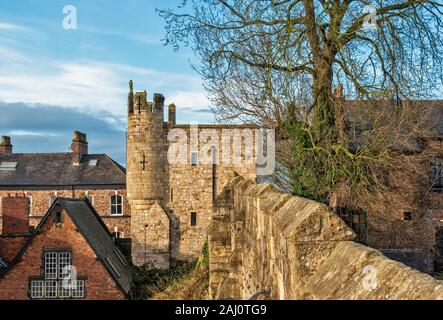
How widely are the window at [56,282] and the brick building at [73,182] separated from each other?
65.5 feet

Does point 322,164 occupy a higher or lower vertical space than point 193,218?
higher

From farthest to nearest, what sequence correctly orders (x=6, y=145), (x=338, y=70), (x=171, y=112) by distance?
(x=6, y=145), (x=171, y=112), (x=338, y=70)

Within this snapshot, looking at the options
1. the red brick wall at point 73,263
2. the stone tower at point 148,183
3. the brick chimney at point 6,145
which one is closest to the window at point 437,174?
the stone tower at point 148,183

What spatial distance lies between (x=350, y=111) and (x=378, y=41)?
3.47 m

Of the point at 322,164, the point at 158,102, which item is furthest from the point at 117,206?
the point at 322,164

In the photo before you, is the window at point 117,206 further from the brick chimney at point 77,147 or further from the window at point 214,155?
the window at point 214,155

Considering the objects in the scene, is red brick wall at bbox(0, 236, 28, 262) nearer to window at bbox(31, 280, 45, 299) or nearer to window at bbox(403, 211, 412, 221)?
window at bbox(31, 280, 45, 299)

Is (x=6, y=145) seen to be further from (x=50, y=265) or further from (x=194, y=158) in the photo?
(x=50, y=265)

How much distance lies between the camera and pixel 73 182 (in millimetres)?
45312

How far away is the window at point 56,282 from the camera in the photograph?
24000 mm

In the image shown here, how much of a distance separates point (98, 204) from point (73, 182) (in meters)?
2.99

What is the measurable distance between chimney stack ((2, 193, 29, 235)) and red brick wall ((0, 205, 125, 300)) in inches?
125

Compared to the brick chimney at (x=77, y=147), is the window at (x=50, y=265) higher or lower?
lower
